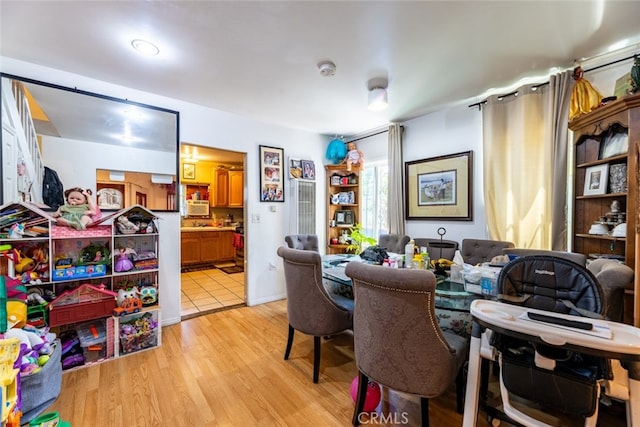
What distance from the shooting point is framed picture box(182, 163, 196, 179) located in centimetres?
570

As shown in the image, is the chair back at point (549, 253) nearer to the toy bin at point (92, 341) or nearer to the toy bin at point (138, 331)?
the toy bin at point (138, 331)

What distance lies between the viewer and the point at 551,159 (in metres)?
2.41

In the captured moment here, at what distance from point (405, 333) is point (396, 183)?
A: 2.67m

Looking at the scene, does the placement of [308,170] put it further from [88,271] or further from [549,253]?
[549,253]

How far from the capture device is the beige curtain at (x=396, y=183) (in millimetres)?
3668

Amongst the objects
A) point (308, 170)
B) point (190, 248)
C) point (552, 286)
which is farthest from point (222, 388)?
point (190, 248)

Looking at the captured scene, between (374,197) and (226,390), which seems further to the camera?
(374,197)

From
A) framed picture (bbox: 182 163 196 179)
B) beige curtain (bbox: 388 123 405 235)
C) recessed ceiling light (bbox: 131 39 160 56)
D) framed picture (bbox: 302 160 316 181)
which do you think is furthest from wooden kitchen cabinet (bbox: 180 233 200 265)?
beige curtain (bbox: 388 123 405 235)

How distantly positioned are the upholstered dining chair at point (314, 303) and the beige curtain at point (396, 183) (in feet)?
6.35

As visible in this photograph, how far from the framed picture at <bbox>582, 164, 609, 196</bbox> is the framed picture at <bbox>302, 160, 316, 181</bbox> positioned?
3113mm

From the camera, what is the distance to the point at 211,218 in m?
6.44

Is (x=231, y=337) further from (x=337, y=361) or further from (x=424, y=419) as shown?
(x=424, y=419)

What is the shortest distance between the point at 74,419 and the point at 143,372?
0.50 m

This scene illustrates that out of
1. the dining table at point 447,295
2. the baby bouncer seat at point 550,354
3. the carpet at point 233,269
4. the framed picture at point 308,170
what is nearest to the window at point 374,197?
the framed picture at point 308,170
